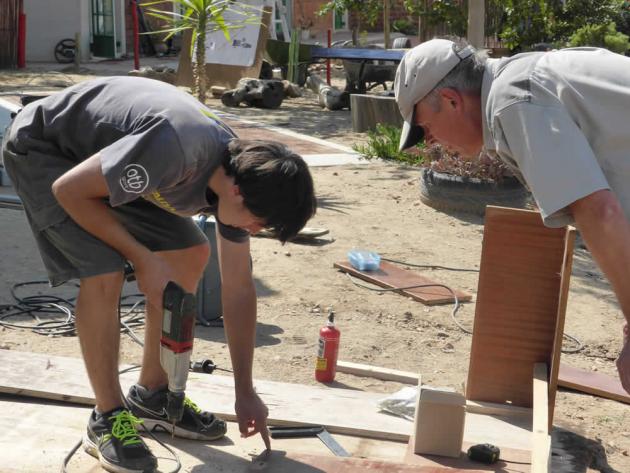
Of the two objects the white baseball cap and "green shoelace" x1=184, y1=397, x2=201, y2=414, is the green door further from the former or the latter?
the white baseball cap

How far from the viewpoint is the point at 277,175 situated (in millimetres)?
3176

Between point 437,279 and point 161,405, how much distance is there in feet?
10.9

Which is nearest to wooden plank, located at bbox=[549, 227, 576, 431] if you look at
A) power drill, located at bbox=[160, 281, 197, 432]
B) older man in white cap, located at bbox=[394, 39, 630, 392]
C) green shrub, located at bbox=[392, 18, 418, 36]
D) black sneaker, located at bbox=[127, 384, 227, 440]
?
older man in white cap, located at bbox=[394, 39, 630, 392]

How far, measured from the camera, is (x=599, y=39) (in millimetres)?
16938

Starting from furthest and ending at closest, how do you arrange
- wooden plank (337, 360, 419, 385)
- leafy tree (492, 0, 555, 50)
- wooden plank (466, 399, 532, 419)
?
leafy tree (492, 0, 555, 50)
wooden plank (337, 360, 419, 385)
wooden plank (466, 399, 532, 419)

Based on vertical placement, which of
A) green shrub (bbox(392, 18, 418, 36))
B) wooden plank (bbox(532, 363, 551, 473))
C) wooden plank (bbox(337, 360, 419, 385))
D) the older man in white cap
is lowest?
wooden plank (bbox(337, 360, 419, 385))

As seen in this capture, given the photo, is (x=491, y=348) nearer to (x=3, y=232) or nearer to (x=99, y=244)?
(x=99, y=244)

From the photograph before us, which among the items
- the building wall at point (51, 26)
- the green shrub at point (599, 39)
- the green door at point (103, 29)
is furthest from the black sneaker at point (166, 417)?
the green door at point (103, 29)

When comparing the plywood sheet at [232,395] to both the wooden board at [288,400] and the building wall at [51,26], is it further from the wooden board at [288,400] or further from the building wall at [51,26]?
the building wall at [51,26]

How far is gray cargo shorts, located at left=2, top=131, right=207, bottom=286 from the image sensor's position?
3443 millimetres

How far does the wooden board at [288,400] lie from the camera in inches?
164

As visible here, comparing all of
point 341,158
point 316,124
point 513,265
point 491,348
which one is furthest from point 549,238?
point 316,124

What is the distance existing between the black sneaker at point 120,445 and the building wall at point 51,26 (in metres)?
21.7

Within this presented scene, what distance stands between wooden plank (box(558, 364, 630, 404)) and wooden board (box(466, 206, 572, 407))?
1.98 ft
